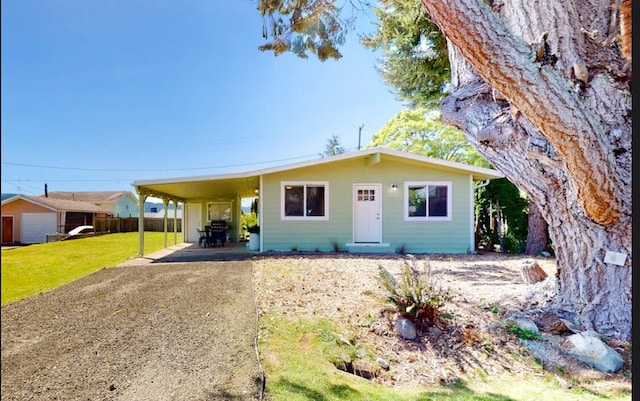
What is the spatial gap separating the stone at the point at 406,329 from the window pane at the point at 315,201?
6326 millimetres

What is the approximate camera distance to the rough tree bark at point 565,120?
7.61 ft

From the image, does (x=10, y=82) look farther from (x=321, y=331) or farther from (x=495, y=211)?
(x=495, y=211)

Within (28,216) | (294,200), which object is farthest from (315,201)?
(28,216)

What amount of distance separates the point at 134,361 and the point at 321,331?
1.62 m

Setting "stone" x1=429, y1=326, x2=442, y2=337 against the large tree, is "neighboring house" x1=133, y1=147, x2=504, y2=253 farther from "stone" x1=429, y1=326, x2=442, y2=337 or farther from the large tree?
"stone" x1=429, y1=326, x2=442, y2=337

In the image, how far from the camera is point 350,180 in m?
9.56

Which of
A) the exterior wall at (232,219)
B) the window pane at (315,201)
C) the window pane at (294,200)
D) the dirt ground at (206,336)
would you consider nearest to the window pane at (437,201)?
the window pane at (315,201)

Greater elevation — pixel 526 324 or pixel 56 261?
pixel 56 261

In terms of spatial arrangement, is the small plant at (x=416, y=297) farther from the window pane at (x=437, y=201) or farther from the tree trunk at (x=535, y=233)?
the tree trunk at (x=535, y=233)

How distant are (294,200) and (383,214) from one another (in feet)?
8.95

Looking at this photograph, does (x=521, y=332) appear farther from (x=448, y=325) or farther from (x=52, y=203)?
(x=52, y=203)

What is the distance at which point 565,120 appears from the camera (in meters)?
2.41

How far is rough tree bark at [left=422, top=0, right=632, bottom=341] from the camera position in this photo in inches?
91.3

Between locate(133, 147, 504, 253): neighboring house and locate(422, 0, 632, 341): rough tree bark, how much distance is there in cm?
551
